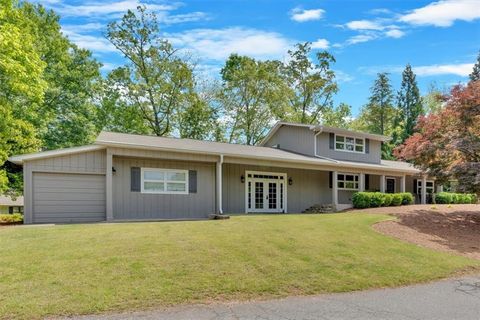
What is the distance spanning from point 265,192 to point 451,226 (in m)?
8.74

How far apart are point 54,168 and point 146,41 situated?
799 inches

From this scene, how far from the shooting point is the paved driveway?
5.29 meters

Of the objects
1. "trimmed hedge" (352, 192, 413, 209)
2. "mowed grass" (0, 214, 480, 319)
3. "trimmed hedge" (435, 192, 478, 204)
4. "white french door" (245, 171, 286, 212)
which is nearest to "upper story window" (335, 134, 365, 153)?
"trimmed hedge" (352, 192, 413, 209)

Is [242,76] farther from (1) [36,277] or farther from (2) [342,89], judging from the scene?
(1) [36,277]

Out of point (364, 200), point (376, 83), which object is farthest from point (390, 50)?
point (376, 83)

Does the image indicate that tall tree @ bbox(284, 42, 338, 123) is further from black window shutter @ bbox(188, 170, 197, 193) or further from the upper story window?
black window shutter @ bbox(188, 170, 197, 193)

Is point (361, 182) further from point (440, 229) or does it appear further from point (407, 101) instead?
point (407, 101)

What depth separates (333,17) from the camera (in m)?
14.3

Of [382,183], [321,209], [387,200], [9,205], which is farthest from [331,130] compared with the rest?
[9,205]

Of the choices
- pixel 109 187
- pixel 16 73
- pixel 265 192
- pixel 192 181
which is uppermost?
pixel 16 73

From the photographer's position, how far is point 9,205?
119 ft

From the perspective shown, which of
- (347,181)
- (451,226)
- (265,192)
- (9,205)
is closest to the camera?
(451,226)

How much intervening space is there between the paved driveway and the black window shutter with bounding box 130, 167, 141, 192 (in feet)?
33.7

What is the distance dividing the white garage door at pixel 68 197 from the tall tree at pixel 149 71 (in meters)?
17.8
